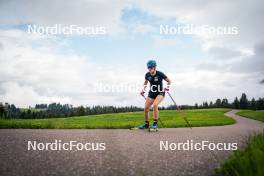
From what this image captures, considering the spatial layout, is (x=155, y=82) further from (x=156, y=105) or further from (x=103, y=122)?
(x=103, y=122)

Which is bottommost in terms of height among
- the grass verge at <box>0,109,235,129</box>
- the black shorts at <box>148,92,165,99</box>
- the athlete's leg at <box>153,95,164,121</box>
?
the grass verge at <box>0,109,235,129</box>

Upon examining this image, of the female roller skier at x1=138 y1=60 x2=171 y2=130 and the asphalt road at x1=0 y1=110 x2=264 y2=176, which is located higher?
the female roller skier at x1=138 y1=60 x2=171 y2=130

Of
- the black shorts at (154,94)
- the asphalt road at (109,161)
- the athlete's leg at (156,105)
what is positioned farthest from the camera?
the black shorts at (154,94)

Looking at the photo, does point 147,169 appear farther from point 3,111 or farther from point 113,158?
point 3,111

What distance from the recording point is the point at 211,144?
658 centimetres

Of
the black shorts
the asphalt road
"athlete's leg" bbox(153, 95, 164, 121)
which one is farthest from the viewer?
the black shorts

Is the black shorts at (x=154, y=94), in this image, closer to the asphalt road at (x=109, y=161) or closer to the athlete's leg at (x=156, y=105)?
the athlete's leg at (x=156, y=105)

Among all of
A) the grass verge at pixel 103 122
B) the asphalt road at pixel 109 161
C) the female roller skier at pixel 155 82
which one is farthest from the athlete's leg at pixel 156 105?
the asphalt road at pixel 109 161

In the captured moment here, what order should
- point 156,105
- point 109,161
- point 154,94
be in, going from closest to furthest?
1. point 109,161
2. point 156,105
3. point 154,94

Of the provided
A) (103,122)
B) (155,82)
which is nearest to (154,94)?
(155,82)

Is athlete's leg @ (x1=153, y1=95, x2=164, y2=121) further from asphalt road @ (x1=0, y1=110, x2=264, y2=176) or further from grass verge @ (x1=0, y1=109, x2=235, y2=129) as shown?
asphalt road @ (x1=0, y1=110, x2=264, y2=176)

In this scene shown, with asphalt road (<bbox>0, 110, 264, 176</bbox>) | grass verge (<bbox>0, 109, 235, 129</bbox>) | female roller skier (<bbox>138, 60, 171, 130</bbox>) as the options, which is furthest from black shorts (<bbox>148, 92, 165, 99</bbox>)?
asphalt road (<bbox>0, 110, 264, 176</bbox>)

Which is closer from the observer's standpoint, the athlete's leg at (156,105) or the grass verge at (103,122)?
the athlete's leg at (156,105)

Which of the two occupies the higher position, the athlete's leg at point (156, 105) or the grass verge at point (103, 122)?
the athlete's leg at point (156, 105)
